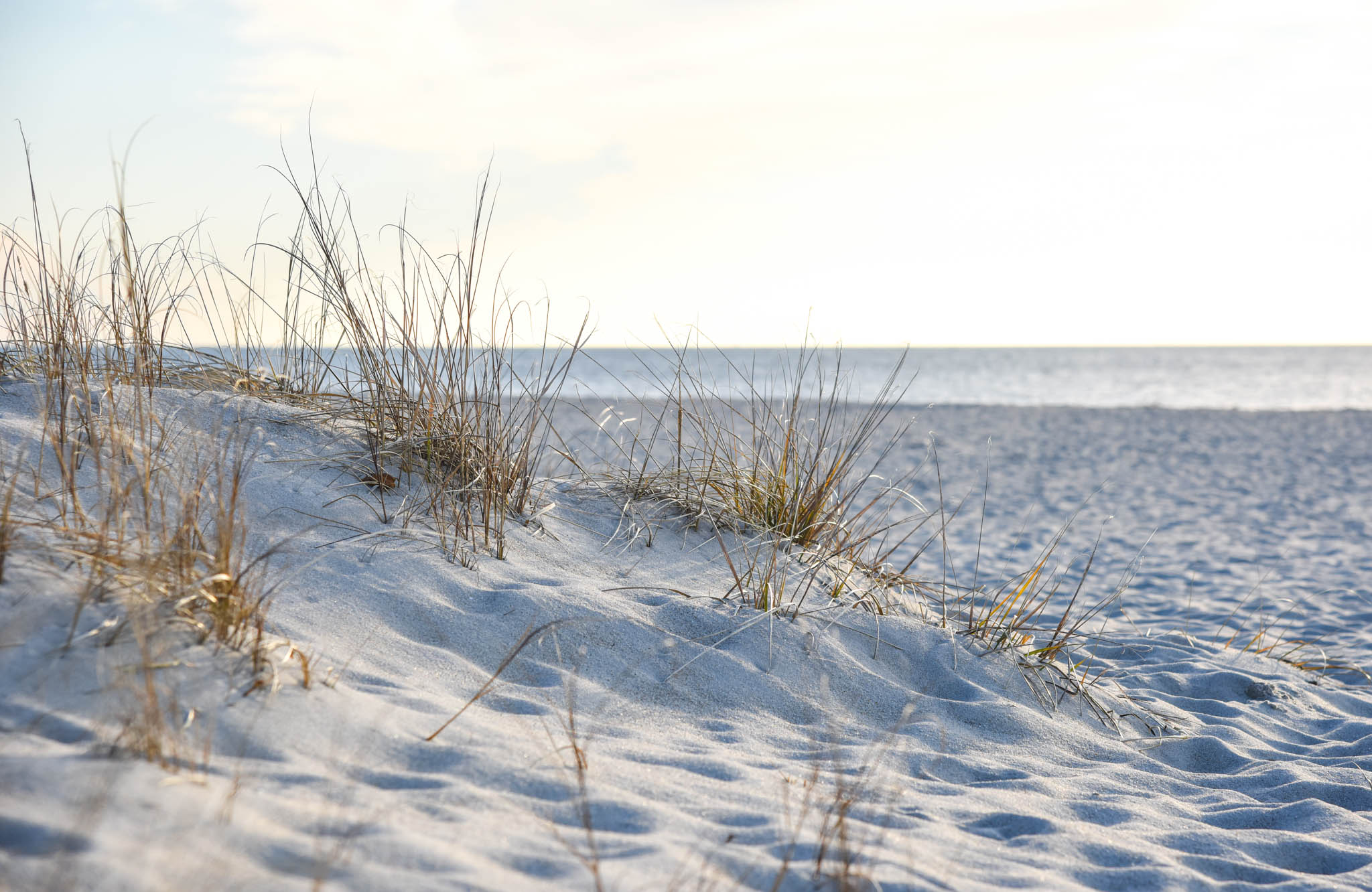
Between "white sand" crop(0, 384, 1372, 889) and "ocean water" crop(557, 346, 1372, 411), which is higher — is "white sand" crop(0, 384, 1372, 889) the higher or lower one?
the lower one

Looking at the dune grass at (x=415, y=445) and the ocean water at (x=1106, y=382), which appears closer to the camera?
the dune grass at (x=415, y=445)

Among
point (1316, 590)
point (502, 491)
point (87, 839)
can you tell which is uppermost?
point (502, 491)

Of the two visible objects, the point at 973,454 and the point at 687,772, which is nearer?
the point at 687,772

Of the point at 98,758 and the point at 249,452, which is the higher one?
the point at 249,452

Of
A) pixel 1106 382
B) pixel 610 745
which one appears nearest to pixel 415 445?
pixel 610 745

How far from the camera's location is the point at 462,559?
2234mm

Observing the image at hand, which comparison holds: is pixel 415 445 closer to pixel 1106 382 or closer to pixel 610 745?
pixel 610 745

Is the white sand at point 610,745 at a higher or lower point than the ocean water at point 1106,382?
lower

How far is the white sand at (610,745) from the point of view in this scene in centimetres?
113

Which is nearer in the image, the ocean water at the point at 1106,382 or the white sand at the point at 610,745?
the white sand at the point at 610,745

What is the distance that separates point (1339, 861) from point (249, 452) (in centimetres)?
281

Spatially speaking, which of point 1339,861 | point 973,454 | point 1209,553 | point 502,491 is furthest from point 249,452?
point 973,454

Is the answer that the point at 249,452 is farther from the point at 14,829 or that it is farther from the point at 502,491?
the point at 14,829

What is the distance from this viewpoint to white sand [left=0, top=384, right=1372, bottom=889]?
1.13 m
